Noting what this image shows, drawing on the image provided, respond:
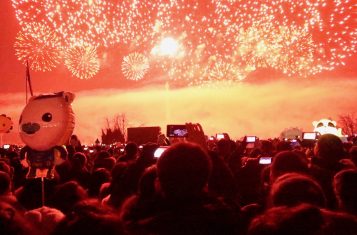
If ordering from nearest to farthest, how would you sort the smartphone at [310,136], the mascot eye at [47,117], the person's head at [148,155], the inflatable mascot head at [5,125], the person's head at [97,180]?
the person's head at [148,155]
the person's head at [97,180]
the mascot eye at [47,117]
the smartphone at [310,136]
the inflatable mascot head at [5,125]

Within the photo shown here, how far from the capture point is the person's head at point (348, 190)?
380 centimetres

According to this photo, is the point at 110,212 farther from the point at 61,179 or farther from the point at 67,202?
the point at 61,179

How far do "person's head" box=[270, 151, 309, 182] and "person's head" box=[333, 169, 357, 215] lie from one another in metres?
0.92

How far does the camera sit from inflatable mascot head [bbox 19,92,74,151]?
8070mm

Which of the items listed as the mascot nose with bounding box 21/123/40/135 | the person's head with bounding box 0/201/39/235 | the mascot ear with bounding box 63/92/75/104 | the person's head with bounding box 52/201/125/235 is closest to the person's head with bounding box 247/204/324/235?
the person's head with bounding box 52/201/125/235

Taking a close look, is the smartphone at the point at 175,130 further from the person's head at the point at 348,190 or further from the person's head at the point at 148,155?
the person's head at the point at 348,190

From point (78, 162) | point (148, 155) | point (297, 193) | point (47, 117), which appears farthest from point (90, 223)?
point (47, 117)

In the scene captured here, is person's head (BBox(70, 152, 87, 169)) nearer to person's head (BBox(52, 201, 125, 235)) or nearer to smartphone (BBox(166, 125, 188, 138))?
smartphone (BBox(166, 125, 188, 138))

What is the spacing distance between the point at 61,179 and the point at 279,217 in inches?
215

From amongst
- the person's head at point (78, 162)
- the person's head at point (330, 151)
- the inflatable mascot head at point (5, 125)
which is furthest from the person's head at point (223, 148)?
the inflatable mascot head at point (5, 125)

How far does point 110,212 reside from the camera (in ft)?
8.04

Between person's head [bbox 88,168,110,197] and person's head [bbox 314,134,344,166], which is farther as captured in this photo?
person's head [bbox 88,168,110,197]

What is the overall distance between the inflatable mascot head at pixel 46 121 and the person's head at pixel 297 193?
18.3 ft

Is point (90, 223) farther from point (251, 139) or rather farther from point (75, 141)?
point (75, 141)
